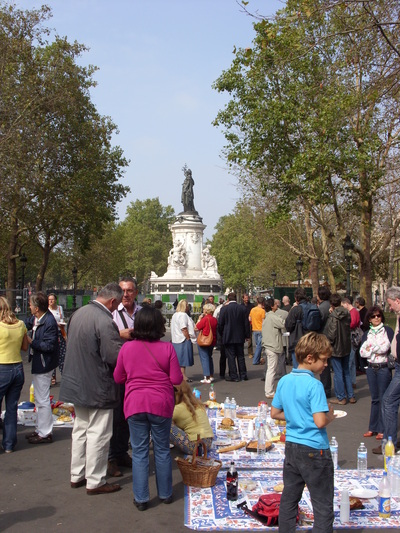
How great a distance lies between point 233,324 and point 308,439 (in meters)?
8.46

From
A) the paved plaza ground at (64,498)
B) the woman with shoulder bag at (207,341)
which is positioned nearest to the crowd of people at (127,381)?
the paved plaza ground at (64,498)

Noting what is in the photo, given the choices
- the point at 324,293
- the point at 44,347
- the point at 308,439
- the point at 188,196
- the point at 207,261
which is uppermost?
the point at 188,196

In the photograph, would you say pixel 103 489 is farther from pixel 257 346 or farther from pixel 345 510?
pixel 257 346

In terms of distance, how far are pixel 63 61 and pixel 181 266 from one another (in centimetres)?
1841

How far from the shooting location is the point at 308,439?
13.5ft

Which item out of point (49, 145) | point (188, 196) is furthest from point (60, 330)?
point (188, 196)

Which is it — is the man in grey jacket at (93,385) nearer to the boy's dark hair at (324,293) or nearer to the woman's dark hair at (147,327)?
the woman's dark hair at (147,327)

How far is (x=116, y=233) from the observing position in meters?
62.2

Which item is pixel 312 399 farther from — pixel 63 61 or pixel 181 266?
pixel 181 266

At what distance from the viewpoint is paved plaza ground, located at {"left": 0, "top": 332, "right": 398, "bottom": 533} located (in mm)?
5000

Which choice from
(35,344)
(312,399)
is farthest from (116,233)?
(312,399)

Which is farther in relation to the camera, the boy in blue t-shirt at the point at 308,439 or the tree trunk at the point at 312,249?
the tree trunk at the point at 312,249

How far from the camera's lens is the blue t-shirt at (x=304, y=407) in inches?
162

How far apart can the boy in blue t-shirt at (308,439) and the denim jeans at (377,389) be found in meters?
3.82
